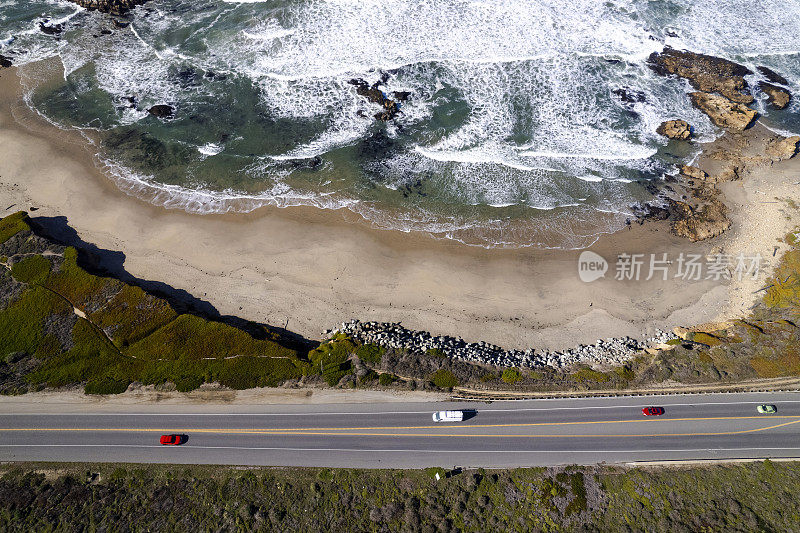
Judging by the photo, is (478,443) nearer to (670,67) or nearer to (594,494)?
(594,494)

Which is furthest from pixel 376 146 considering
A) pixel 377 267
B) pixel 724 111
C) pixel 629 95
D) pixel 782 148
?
pixel 782 148

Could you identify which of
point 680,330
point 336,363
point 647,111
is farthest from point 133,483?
point 647,111

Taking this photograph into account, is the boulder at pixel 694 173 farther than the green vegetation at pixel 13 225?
Yes

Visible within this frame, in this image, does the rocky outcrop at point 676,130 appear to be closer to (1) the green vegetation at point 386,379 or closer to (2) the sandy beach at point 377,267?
(2) the sandy beach at point 377,267

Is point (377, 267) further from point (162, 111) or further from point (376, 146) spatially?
point (162, 111)

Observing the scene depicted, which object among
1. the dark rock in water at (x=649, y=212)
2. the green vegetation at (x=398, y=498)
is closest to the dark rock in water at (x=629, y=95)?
the dark rock in water at (x=649, y=212)

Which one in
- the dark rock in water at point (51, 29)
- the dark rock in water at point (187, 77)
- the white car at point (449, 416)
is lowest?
A: the white car at point (449, 416)

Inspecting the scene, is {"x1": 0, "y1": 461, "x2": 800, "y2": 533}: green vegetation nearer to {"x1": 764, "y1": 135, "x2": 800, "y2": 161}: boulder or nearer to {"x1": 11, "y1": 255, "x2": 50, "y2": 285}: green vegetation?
{"x1": 11, "y1": 255, "x2": 50, "y2": 285}: green vegetation
